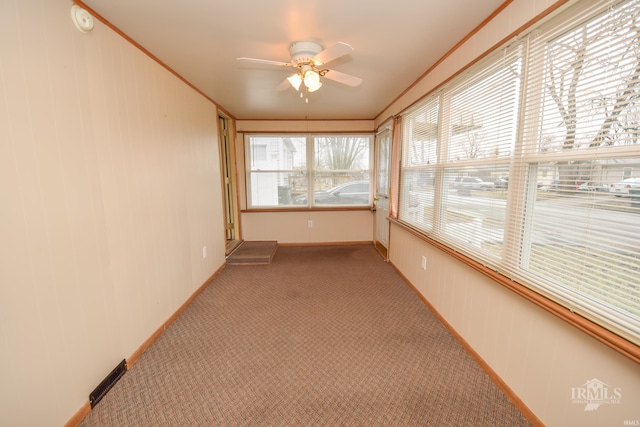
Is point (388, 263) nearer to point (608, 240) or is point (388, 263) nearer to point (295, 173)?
point (295, 173)

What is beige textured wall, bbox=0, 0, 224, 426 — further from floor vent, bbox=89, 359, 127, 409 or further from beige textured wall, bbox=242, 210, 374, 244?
beige textured wall, bbox=242, 210, 374, 244

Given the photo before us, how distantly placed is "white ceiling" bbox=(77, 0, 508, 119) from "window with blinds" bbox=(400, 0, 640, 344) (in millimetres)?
457

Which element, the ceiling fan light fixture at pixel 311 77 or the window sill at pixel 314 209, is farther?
the window sill at pixel 314 209

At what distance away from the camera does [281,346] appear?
2061 millimetres

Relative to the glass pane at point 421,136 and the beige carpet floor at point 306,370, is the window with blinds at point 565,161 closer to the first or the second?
the glass pane at point 421,136

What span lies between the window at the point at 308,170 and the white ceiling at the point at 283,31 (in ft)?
6.31

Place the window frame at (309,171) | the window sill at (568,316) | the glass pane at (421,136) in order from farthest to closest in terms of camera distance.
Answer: the window frame at (309,171) → the glass pane at (421,136) → the window sill at (568,316)

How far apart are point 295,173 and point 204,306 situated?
288 cm

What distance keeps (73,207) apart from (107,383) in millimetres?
1150

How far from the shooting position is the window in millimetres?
4777

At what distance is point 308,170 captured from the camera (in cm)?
483

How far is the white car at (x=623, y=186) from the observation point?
3.19 ft

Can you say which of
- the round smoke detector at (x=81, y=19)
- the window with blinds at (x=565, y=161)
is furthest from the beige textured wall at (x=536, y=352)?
the round smoke detector at (x=81, y=19)

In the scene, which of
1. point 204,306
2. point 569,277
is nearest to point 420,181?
point 569,277
